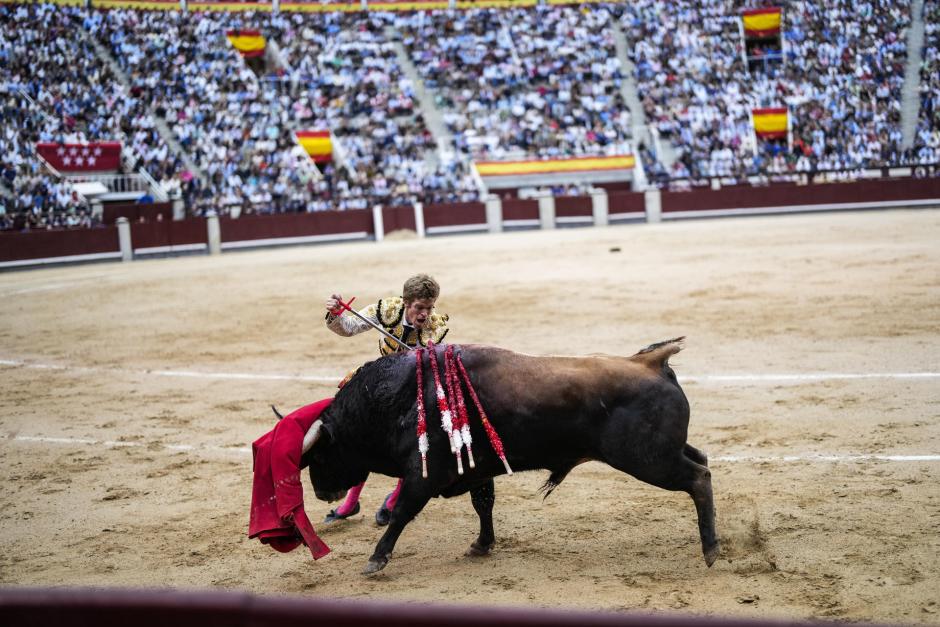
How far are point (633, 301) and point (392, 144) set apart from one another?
63.5 ft

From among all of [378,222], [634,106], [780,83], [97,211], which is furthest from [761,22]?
[97,211]

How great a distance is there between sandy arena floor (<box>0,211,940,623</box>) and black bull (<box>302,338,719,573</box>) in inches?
14.3

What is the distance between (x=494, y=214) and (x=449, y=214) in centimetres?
131

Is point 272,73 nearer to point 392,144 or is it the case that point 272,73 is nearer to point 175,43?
point 175,43

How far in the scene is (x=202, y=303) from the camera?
13977 mm

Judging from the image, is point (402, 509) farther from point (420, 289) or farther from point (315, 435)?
point (420, 289)

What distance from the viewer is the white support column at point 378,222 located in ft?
86.4

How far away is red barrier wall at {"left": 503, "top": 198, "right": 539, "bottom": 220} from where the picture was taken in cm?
2723

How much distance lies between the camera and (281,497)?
3.97m

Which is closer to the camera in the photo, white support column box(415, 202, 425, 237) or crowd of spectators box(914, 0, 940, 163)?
white support column box(415, 202, 425, 237)

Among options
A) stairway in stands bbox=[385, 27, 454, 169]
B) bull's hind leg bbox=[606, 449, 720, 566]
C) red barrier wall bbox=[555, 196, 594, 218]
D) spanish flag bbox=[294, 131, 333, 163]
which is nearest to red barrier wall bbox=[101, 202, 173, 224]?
spanish flag bbox=[294, 131, 333, 163]

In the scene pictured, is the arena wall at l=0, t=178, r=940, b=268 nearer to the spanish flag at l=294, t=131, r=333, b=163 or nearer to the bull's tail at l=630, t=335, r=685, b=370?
the spanish flag at l=294, t=131, r=333, b=163

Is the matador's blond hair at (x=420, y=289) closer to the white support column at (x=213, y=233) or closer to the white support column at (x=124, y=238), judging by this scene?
the white support column at (x=124, y=238)

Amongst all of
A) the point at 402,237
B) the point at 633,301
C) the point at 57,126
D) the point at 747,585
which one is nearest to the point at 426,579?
the point at 747,585
